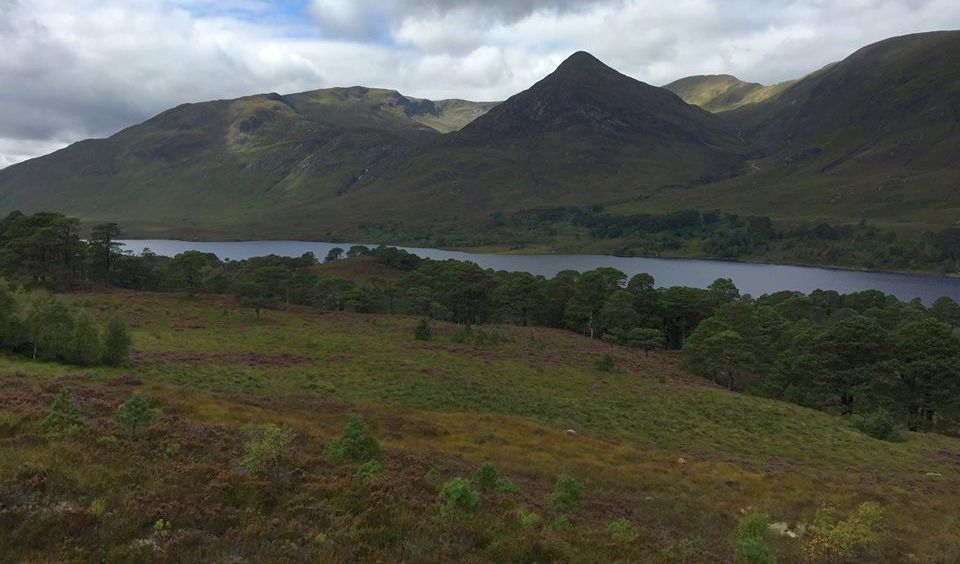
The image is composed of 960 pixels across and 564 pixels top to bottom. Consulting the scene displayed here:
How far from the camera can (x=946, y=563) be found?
19.8 meters

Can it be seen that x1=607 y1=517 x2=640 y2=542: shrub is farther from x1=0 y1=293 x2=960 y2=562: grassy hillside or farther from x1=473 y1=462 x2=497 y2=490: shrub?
x1=473 y1=462 x2=497 y2=490: shrub

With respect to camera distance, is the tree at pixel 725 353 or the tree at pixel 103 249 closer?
the tree at pixel 725 353

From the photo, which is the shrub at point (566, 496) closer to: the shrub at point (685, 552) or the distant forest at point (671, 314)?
the shrub at point (685, 552)

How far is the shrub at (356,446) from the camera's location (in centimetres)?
1816

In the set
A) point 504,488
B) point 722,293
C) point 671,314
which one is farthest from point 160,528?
point 722,293

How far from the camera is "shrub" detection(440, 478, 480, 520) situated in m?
12.2

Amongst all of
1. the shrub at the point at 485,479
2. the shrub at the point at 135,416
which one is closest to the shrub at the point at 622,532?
the shrub at the point at 485,479

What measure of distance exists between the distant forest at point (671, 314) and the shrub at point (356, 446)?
3073 centimetres

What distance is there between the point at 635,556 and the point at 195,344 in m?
52.3

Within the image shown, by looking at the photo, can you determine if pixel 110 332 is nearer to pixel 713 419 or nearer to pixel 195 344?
pixel 195 344

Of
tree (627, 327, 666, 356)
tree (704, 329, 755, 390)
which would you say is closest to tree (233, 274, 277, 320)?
tree (627, 327, 666, 356)

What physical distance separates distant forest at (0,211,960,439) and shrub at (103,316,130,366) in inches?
52.0

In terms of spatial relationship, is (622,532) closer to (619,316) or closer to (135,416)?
(135,416)

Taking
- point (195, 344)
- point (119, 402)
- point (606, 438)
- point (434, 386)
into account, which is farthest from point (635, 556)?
point (195, 344)
